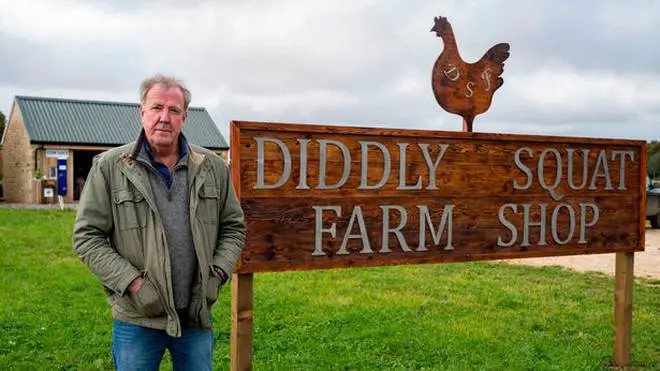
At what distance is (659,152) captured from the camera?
4978cm

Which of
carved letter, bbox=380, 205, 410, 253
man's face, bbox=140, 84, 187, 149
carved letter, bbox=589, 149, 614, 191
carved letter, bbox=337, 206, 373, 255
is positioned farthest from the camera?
carved letter, bbox=589, 149, 614, 191

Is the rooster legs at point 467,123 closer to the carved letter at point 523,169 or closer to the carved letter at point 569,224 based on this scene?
the carved letter at point 523,169

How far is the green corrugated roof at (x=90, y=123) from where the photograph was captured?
2781cm

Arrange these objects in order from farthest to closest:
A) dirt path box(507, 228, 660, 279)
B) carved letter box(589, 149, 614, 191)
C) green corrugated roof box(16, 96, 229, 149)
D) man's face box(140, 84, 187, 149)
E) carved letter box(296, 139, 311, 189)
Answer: green corrugated roof box(16, 96, 229, 149) → dirt path box(507, 228, 660, 279) → carved letter box(589, 149, 614, 191) → carved letter box(296, 139, 311, 189) → man's face box(140, 84, 187, 149)

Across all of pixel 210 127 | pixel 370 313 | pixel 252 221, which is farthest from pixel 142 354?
pixel 210 127

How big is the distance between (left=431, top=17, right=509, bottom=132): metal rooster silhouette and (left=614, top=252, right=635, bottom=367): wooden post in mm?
1903

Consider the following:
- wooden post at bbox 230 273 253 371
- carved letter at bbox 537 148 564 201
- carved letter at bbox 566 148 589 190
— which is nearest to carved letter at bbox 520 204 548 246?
carved letter at bbox 537 148 564 201

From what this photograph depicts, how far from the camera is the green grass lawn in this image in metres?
5.75

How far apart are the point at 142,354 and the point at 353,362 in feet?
9.68

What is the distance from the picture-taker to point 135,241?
2.87m

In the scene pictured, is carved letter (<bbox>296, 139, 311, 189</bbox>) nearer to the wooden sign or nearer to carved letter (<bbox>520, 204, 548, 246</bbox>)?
the wooden sign

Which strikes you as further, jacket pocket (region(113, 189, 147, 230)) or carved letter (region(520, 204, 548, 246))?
carved letter (region(520, 204, 548, 246))

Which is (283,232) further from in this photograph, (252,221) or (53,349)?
(53,349)

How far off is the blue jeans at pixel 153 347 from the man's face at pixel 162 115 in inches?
32.4
